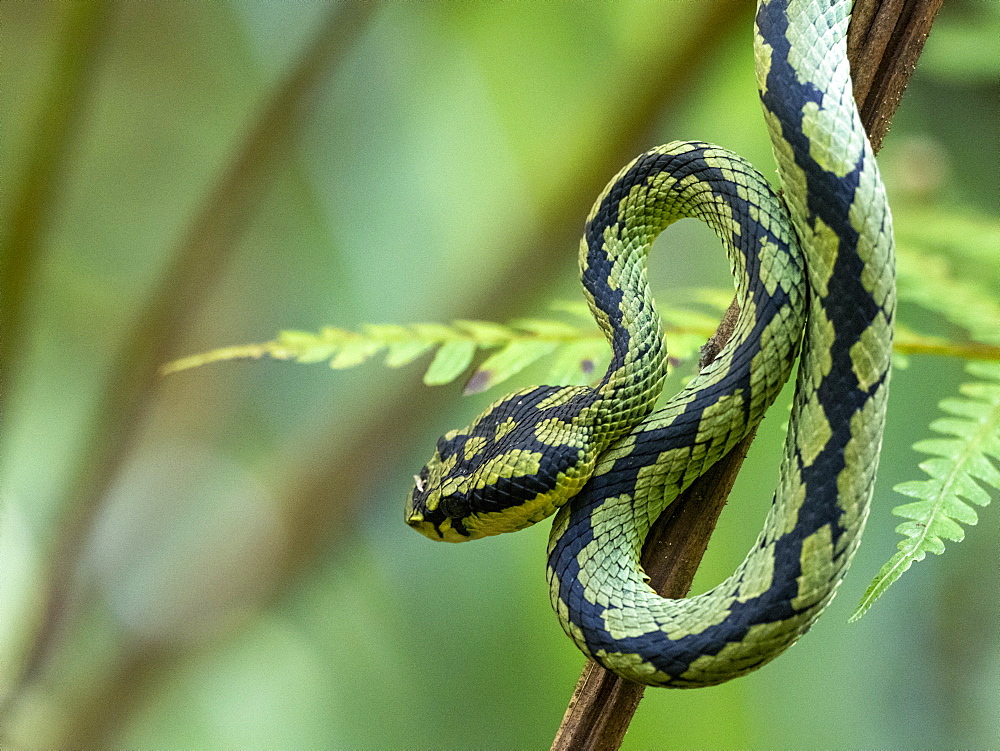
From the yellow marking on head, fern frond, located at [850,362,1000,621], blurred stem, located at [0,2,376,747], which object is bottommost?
fern frond, located at [850,362,1000,621]

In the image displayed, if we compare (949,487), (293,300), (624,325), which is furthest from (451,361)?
(293,300)

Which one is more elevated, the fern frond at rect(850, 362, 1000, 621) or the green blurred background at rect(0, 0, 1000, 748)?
the green blurred background at rect(0, 0, 1000, 748)

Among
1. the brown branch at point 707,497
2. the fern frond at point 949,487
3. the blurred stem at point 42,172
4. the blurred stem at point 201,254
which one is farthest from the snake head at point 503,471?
the blurred stem at point 42,172

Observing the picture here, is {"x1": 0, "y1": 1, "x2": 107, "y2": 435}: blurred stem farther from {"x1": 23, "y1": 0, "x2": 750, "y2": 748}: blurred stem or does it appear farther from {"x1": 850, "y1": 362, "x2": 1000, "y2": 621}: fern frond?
{"x1": 850, "y1": 362, "x2": 1000, "y2": 621}: fern frond

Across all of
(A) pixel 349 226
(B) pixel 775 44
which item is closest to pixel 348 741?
(A) pixel 349 226

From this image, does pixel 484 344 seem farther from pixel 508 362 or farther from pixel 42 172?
pixel 42 172

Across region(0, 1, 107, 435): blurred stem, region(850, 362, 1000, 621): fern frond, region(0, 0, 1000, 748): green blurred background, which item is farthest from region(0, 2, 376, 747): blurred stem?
region(850, 362, 1000, 621): fern frond
